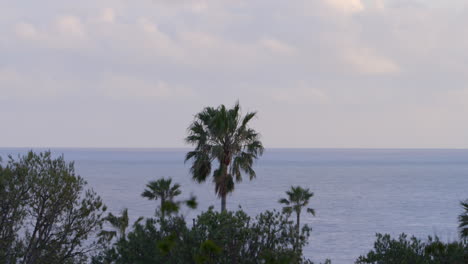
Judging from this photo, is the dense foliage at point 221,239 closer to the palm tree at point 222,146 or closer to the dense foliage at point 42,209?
the dense foliage at point 42,209

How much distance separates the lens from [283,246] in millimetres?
20172

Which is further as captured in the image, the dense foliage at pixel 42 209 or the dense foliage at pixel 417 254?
the dense foliage at pixel 42 209

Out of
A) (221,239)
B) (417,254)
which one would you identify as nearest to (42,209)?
(221,239)

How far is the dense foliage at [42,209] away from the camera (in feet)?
70.5

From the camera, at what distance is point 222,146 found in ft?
93.0

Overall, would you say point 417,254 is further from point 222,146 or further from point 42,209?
point 42,209

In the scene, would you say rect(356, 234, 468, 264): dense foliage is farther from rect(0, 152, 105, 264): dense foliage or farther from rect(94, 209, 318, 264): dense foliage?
rect(0, 152, 105, 264): dense foliage

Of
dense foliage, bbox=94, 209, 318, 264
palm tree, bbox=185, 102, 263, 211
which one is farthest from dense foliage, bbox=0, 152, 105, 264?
palm tree, bbox=185, 102, 263, 211

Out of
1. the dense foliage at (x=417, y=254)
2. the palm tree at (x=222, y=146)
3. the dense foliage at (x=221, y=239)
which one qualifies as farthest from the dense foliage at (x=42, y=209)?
the dense foliage at (x=417, y=254)

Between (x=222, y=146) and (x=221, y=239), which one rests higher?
(x=222, y=146)

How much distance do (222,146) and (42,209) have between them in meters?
9.63

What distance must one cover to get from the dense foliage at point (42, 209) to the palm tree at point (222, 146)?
280 inches

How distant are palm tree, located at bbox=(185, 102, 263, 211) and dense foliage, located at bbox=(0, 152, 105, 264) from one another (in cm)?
712

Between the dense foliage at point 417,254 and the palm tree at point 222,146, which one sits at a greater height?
the palm tree at point 222,146
